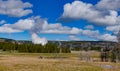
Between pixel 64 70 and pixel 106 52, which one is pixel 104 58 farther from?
pixel 64 70

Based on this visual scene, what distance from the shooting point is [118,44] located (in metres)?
118

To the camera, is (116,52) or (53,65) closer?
(53,65)

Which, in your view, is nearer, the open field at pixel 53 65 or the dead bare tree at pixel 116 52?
the open field at pixel 53 65

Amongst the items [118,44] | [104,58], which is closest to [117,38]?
[118,44]

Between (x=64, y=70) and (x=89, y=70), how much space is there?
572 cm

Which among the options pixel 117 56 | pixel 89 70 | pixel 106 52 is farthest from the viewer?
pixel 106 52

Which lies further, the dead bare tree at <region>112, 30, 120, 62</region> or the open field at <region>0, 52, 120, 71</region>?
Result: the dead bare tree at <region>112, 30, 120, 62</region>

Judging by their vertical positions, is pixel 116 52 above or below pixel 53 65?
above

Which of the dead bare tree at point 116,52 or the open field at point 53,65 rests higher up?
the dead bare tree at point 116,52

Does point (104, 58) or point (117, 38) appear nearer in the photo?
point (117, 38)

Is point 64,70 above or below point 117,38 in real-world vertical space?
below

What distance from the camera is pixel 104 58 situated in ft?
434

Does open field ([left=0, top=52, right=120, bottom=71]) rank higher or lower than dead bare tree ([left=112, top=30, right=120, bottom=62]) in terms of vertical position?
lower

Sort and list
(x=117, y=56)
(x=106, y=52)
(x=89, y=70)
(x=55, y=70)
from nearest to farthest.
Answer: (x=55, y=70), (x=89, y=70), (x=117, y=56), (x=106, y=52)
